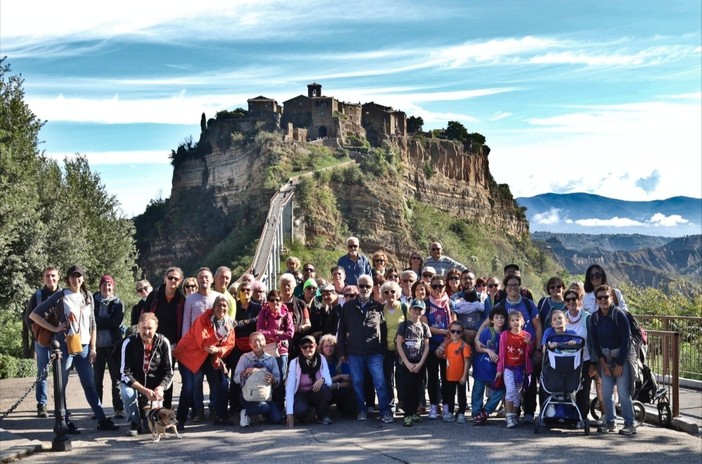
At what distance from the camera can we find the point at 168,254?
82.3 meters

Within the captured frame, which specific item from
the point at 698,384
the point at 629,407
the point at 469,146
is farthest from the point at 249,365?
the point at 469,146

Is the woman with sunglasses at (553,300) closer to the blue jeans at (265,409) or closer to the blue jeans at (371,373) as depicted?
the blue jeans at (371,373)

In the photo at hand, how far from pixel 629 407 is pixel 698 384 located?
4.12 meters

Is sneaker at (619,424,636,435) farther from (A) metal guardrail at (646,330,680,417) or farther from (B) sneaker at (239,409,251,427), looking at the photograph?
(B) sneaker at (239,409,251,427)

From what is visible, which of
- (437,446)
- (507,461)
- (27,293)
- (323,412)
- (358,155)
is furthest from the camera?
(358,155)

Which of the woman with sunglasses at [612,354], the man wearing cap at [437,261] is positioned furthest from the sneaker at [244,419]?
the man wearing cap at [437,261]

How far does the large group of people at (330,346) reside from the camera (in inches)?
370

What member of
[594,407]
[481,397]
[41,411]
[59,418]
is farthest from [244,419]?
[594,407]

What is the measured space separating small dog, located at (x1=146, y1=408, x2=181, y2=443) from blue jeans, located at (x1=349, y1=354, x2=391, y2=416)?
2.40m

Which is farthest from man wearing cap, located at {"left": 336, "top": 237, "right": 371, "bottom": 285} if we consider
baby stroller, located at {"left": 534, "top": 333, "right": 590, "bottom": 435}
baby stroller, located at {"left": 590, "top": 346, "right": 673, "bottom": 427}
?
baby stroller, located at {"left": 590, "top": 346, "right": 673, "bottom": 427}

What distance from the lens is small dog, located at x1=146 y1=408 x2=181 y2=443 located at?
351 inches

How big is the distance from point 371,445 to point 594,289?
3617 mm

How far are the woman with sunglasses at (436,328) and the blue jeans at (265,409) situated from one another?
79.0 inches

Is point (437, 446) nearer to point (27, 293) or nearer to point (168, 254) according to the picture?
point (27, 293)
